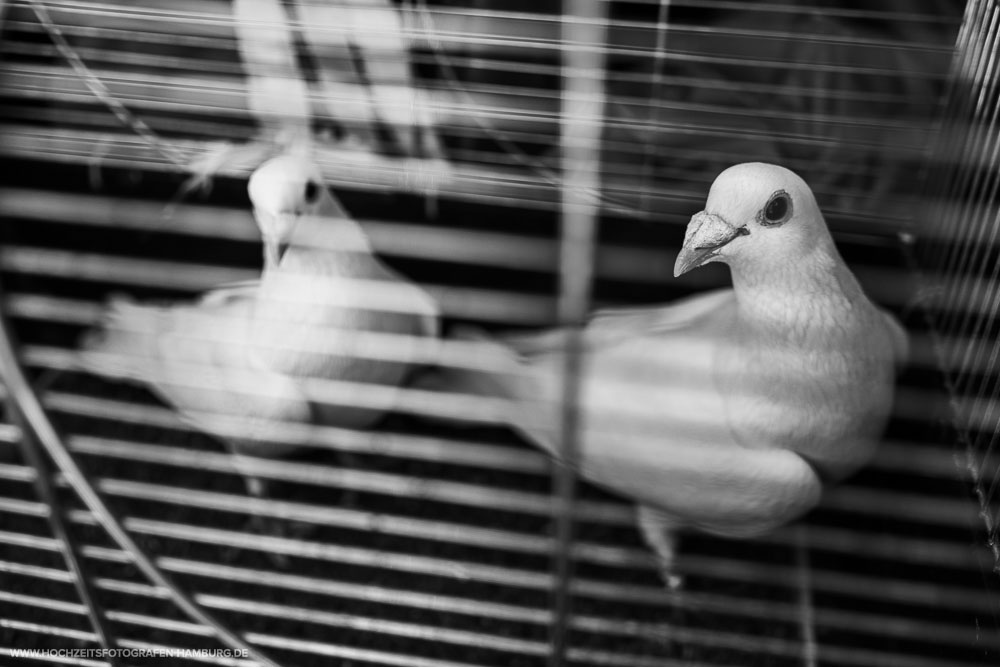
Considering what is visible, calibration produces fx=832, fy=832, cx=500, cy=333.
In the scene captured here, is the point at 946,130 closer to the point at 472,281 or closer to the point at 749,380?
the point at 749,380

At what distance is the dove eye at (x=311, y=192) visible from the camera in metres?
1.06

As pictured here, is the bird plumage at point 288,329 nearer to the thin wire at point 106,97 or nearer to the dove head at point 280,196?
the dove head at point 280,196

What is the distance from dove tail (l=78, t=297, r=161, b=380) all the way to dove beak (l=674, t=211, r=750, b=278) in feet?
2.67

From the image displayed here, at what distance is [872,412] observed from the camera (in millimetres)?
874

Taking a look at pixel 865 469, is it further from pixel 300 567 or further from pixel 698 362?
pixel 300 567

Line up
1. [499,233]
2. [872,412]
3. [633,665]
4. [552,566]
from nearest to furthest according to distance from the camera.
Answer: [872,412] → [633,665] → [552,566] → [499,233]

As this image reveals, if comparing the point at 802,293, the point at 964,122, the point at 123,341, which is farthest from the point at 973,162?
the point at 123,341

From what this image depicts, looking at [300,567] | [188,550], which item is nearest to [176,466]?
[188,550]

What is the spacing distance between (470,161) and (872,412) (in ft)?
2.85

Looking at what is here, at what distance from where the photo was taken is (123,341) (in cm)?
129

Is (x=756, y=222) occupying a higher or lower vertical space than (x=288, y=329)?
lower

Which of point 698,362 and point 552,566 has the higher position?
point 698,362

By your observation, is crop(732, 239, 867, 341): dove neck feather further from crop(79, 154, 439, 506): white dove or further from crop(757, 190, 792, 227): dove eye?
crop(79, 154, 439, 506): white dove

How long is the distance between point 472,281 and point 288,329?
0.45 meters
